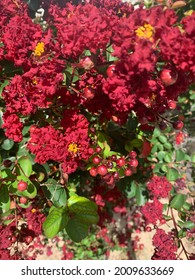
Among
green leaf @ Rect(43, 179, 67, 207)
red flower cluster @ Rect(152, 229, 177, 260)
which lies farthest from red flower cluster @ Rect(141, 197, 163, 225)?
green leaf @ Rect(43, 179, 67, 207)

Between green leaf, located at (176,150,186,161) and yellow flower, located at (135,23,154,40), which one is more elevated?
yellow flower, located at (135,23,154,40)

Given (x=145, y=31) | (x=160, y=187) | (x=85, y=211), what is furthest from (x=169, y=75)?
(x=160, y=187)

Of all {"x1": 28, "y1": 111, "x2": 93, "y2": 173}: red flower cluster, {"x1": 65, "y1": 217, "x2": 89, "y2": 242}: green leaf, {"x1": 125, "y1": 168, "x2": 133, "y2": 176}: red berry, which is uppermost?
{"x1": 28, "y1": 111, "x2": 93, "y2": 173}: red flower cluster

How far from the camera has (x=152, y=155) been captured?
181cm

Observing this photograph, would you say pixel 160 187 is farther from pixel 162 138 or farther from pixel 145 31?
pixel 145 31

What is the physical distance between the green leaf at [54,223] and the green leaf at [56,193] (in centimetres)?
4

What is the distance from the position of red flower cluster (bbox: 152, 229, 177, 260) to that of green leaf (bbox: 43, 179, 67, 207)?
50cm

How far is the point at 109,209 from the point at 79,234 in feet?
4.13

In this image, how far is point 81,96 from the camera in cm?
111

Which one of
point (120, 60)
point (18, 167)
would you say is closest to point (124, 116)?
point (120, 60)

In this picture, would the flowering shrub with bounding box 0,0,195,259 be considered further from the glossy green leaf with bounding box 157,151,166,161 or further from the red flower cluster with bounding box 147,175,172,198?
the glossy green leaf with bounding box 157,151,166,161

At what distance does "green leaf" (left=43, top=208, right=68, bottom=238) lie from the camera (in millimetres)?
1131

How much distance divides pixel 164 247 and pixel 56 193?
21.9 inches
